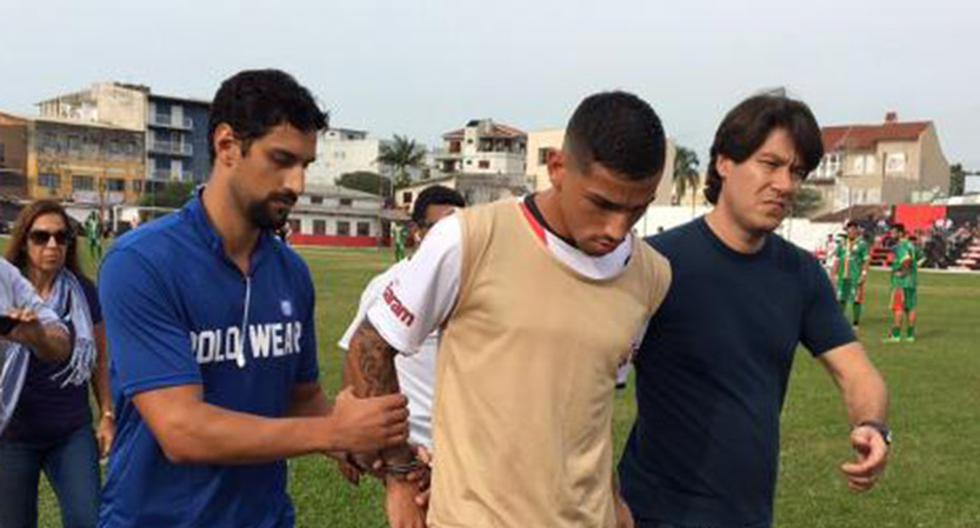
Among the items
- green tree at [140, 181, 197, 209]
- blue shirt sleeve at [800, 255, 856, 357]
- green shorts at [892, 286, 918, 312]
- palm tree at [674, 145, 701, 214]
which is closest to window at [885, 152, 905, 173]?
palm tree at [674, 145, 701, 214]

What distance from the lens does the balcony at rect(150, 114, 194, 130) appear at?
10038cm

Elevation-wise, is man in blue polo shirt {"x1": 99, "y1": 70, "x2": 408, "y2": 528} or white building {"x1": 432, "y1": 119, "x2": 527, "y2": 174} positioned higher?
white building {"x1": 432, "y1": 119, "x2": 527, "y2": 174}

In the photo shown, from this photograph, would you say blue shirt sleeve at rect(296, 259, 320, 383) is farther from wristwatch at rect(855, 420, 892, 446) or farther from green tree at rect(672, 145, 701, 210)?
green tree at rect(672, 145, 701, 210)

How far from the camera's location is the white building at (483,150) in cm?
11500

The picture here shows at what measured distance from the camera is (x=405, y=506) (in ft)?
8.14

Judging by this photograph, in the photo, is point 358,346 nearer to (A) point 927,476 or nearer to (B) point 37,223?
(B) point 37,223

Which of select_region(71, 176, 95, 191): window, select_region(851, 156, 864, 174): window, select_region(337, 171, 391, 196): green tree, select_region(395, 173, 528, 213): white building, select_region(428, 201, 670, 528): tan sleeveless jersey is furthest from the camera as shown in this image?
select_region(337, 171, 391, 196): green tree

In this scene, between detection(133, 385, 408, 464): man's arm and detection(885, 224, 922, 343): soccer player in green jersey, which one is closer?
detection(133, 385, 408, 464): man's arm

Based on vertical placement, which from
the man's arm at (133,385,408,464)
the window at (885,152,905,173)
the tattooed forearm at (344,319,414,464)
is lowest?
the man's arm at (133,385,408,464)

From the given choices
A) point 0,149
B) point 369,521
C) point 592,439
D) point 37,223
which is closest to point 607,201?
point 592,439

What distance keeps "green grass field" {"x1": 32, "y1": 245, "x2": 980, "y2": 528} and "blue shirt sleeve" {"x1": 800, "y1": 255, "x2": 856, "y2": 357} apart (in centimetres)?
369

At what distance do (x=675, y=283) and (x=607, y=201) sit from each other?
0.82 metres

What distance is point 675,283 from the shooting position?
10.2 feet

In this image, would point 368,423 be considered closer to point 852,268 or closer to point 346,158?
point 852,268
